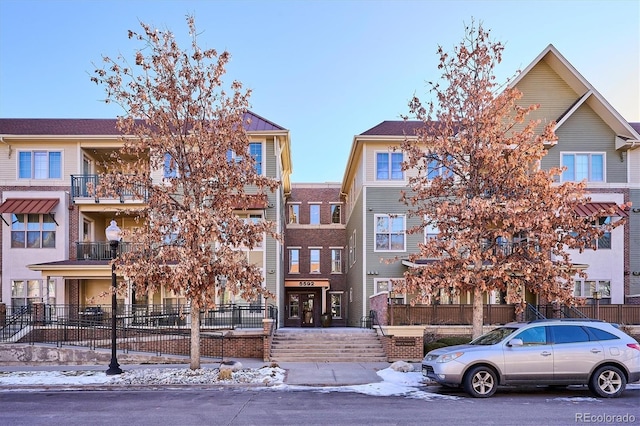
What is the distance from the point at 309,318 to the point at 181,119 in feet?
79.9

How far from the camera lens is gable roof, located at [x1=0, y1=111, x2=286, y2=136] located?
23938 millimetres

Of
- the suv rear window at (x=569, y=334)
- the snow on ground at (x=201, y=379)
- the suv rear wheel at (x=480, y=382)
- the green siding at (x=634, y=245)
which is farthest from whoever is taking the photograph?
the green siding at (x=634, y=245)

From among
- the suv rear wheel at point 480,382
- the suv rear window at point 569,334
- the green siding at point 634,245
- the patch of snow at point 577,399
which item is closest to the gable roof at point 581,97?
the green siding at point 634,245

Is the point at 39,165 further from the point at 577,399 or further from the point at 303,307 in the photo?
the point at 577,399

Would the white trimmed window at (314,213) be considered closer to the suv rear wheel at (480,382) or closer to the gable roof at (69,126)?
the gable roof at (69,126)

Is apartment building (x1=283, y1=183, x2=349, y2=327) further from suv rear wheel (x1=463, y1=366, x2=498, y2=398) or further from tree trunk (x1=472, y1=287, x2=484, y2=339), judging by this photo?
suv rear wheel (x1=463, y1=366, x2=498, y2=398)

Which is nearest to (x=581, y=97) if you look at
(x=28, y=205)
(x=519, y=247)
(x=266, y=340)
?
(x=519, y=247)

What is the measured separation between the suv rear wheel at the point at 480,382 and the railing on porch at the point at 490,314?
6969 millimetres

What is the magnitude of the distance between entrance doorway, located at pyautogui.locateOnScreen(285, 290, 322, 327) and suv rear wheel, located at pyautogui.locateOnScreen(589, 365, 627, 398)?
25383 mm

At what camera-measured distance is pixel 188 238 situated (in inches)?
508

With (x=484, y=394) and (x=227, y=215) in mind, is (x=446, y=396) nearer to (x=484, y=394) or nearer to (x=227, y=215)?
(x=484, y=394)

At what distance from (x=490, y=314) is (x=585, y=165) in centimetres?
992

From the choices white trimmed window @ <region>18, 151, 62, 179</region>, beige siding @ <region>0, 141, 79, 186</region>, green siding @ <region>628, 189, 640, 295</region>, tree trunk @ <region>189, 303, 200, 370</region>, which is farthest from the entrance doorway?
tree trunk @ <region>189, 303, 200, 370</region>

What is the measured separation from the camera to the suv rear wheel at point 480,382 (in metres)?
11.2
